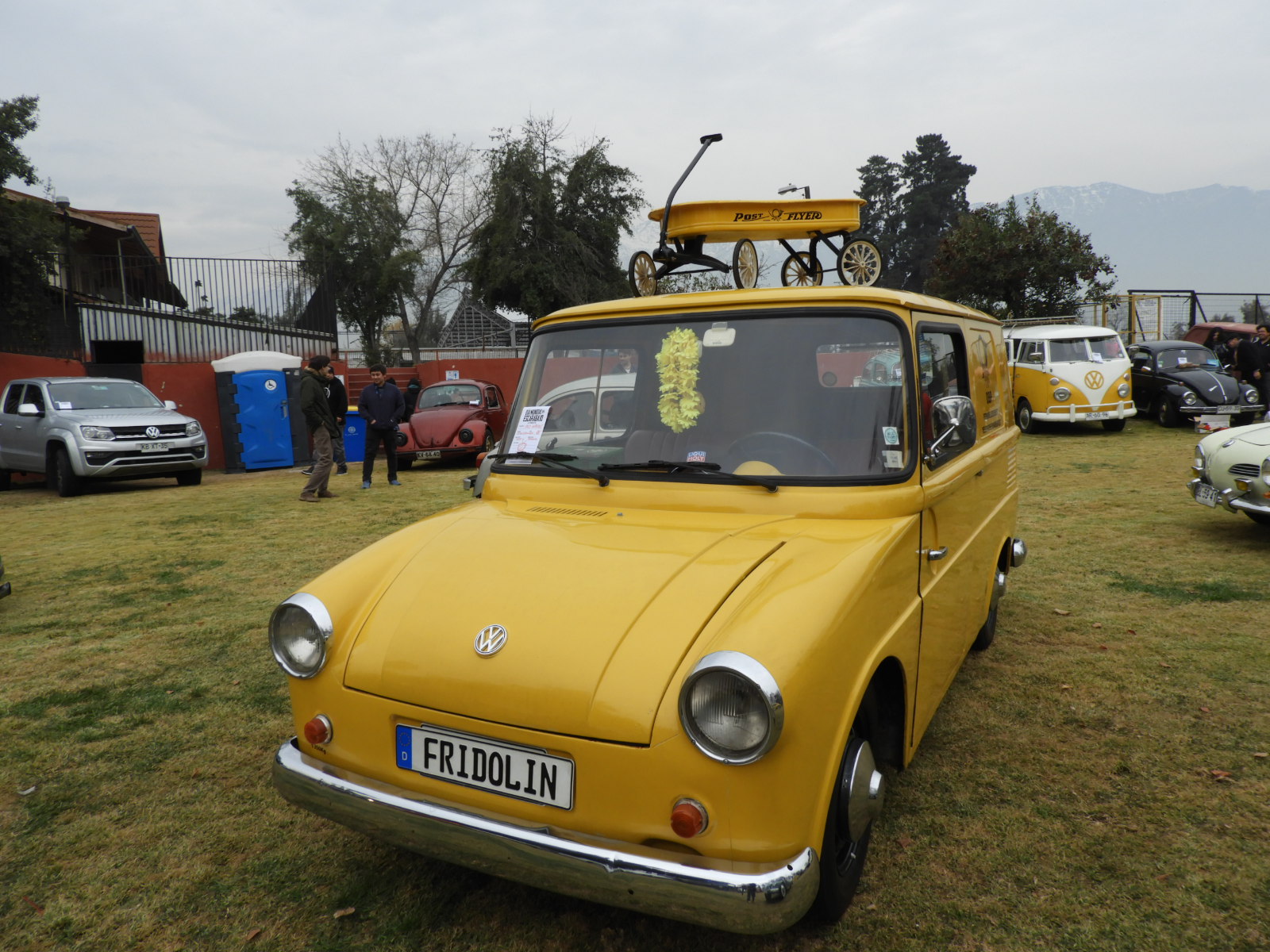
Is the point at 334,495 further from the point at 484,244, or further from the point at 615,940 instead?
the point at 484,244

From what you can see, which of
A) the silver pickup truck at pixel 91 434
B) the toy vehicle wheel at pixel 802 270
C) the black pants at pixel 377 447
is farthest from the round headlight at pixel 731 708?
the silver pickup truck at pixel 91 434

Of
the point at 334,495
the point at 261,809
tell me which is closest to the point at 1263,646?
the point at 261,809

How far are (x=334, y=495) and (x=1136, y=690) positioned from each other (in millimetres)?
10374

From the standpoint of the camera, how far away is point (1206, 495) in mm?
7039

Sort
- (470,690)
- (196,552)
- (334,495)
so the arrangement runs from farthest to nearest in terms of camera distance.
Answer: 1. (334,495)
2. (196,552)
3. (470,690)

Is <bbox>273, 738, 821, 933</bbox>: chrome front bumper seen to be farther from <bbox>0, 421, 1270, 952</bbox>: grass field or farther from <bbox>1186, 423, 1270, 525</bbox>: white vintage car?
<bbox>1186, 423, 1270, 525</bbox>: white vintage car

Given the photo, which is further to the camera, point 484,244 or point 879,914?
point 484,244

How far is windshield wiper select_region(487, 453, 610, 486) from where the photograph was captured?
11.1 ft

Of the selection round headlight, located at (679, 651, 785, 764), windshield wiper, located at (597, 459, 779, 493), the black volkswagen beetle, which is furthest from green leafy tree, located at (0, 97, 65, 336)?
the black volkswagen beetle

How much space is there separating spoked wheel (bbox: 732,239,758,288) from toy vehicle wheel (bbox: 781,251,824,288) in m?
0.17

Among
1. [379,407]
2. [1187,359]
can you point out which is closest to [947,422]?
[379,407]

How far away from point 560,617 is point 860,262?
306 cm

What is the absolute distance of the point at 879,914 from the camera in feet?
8.64

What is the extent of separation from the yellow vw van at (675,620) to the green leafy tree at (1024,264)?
28.2 metres
